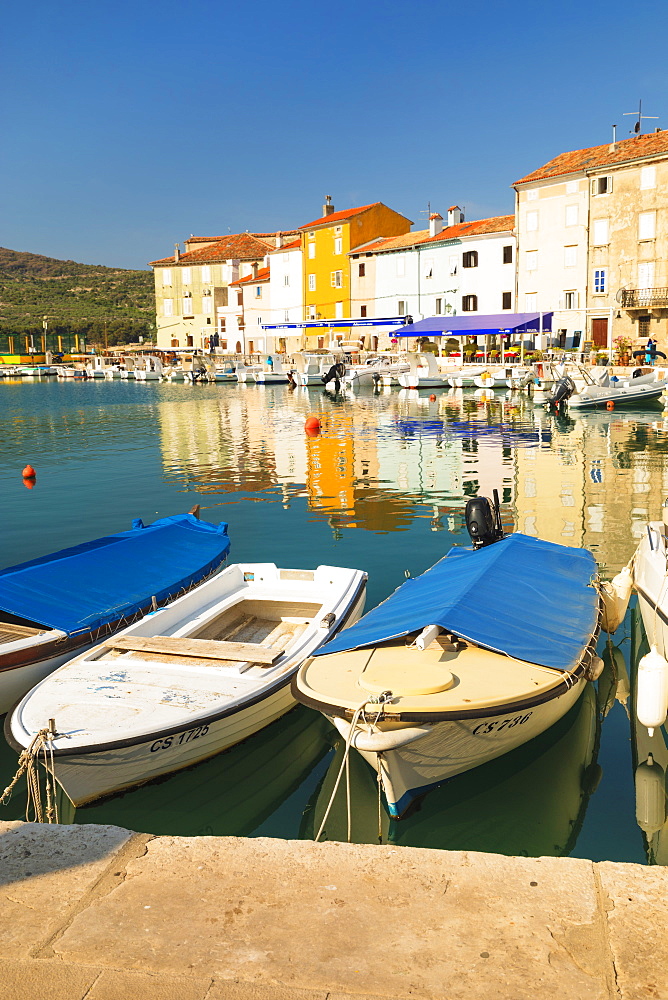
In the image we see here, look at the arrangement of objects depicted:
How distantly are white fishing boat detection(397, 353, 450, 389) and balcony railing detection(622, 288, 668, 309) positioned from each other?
12.7 m

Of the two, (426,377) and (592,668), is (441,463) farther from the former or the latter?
(426,377)

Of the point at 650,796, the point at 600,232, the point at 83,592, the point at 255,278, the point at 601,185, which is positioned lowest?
the point at 650,796

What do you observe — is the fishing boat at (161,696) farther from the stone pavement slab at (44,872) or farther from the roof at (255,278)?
the roof at (255,278)

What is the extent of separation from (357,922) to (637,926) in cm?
125

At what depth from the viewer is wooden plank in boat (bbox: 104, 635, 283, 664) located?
8.12 meters

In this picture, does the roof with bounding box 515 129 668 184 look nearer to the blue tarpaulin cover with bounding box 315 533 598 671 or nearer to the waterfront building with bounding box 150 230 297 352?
the waterfront building with bounding box 150 230 297 352

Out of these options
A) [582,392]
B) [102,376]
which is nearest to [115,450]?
[582,392]

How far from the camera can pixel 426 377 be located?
57812mm

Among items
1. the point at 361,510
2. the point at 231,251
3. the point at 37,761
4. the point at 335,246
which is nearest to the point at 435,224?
the point at 335,246

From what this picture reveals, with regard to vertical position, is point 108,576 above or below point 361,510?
above

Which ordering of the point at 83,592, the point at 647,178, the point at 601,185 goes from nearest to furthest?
the point at 83,592 → the point at 647,178 → the point at 601,185

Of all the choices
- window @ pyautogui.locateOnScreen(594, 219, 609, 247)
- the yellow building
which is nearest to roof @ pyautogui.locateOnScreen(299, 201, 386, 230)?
the yellow building

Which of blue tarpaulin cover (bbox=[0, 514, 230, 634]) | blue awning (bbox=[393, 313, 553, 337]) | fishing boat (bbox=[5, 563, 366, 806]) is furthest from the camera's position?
blue awning (bbox=[393, 313, 553, 337])

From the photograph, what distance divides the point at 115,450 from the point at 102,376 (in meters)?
64.7
